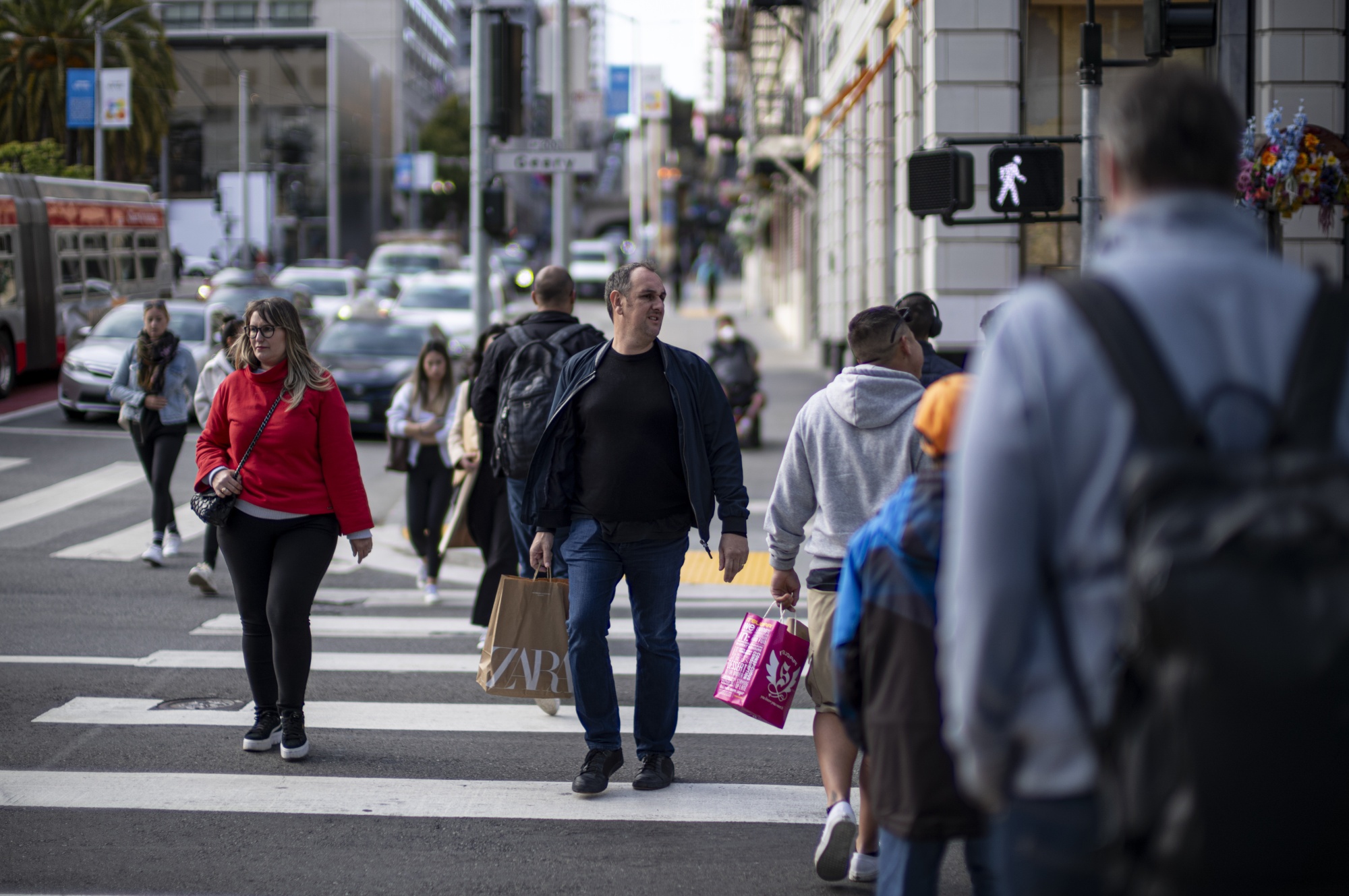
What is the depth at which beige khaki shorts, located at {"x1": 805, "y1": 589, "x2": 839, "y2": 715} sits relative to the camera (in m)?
4.68

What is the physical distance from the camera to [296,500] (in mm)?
5891

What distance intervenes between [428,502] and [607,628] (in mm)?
4913

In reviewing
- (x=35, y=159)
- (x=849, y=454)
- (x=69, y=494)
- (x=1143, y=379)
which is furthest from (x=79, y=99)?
(x=1143, y=379)

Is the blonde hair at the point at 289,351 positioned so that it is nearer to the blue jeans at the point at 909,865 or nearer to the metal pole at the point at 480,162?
the blue jeans at the point at 909,865

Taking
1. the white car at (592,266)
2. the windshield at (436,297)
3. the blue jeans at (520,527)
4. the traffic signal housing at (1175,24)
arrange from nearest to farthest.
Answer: the blue jeans at (520,527) < the traffic signal housing at (1175,24) < the windshield at (436,297) < the white car at (592,266)

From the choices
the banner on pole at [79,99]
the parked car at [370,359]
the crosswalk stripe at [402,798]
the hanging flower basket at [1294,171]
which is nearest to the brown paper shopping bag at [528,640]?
the crosswalk stripe at [402,798]

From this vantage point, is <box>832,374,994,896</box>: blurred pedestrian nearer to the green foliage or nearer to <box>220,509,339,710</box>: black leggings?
<box>220,509,339,710</box>: black leggings

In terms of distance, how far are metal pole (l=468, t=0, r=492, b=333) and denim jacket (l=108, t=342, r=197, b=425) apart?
445 cm

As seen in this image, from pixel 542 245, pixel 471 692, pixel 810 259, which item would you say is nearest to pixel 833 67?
pixel 810 259

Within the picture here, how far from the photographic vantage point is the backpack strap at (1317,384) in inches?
84.3

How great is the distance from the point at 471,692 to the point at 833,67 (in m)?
20.7

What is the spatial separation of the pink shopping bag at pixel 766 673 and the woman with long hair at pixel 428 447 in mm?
5165

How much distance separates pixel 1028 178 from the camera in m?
10.1

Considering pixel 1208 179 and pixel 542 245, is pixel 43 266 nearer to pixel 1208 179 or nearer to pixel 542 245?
pixel 1208 179
